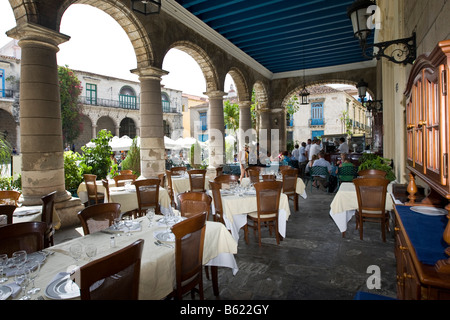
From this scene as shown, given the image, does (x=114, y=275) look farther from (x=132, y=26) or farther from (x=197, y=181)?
(x=132, y=26)

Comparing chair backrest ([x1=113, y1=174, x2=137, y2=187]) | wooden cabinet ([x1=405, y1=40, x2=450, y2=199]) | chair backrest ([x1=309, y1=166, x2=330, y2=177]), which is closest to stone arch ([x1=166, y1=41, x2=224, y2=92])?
chair backrest ([x1=113, y1=174, x2=137, y2=187])

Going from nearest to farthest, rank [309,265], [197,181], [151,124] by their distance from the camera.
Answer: [309,265] → [197,181] → [151,124]

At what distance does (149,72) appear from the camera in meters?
6.38

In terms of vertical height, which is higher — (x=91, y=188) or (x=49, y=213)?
(x=91, y=188)

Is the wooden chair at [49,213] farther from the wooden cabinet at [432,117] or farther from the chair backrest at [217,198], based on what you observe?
the wooden cabinet at [432,117]

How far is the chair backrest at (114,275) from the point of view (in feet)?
4.19

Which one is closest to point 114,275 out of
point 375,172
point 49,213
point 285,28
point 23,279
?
point 23,279

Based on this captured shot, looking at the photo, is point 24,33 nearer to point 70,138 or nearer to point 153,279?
point 153,279

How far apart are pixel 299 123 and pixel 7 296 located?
95.2 feet

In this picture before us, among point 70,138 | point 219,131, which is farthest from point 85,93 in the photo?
point 219,131

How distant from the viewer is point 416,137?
2383mm

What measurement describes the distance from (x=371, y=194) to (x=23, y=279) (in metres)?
4.14

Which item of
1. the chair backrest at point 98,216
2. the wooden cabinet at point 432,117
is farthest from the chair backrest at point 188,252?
the wooden cabinet at point 432,117
